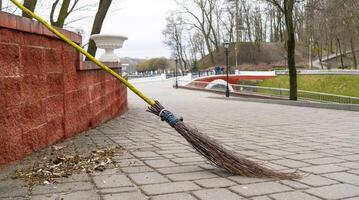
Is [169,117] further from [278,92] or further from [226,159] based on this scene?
[278,92]

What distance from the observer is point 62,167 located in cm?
389

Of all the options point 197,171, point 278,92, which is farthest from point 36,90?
point 278,92

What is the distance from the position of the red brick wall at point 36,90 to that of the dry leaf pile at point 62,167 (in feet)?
1.08

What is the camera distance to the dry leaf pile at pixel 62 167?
3.49 meters

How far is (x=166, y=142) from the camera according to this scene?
5.67 meters

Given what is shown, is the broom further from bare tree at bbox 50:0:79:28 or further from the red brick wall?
bare tree at bbox 50:0:79:28

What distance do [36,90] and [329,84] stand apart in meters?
33.4

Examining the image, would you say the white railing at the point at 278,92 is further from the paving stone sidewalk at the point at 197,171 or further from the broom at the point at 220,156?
the broom at the point at 220,156

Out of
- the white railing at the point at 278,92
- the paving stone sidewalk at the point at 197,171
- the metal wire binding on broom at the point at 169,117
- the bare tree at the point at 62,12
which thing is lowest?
the white railing at the point at 278,92

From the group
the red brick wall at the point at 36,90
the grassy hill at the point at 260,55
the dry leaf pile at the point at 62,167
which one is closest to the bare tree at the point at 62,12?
the red brick wall at the point at 36,90

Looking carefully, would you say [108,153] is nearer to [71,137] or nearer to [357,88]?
[71,137]

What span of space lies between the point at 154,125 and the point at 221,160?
13.9ft

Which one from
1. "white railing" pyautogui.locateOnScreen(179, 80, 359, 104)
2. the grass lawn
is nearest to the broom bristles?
"white railing" pyautogui.locateOnScreen(179, 80, 359, 104)

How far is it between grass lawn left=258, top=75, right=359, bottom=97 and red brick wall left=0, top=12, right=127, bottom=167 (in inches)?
1090
